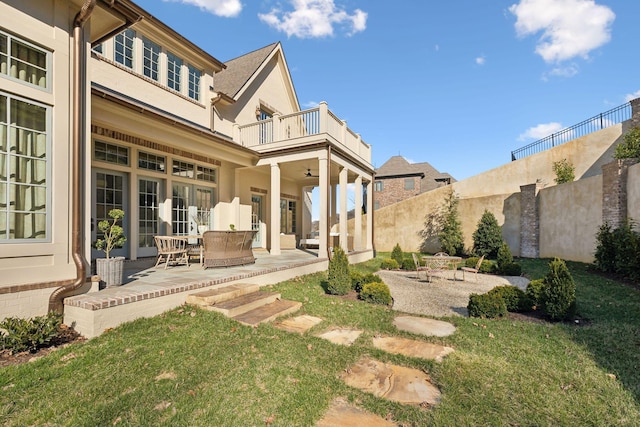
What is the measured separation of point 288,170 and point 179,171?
471 cm

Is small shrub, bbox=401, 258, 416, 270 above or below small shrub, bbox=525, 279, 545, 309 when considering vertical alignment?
below

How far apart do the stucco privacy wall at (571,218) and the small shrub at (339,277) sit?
32.5 ft

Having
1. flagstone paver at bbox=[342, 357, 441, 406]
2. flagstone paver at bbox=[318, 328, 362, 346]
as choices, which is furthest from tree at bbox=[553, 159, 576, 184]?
flagstone paver at bbox=[342, 357, 441, 406]

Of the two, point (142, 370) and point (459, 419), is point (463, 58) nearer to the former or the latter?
point (459, 419)

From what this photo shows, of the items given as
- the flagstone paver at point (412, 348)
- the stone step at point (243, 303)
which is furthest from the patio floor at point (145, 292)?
the flagstone paver at point (412, 348)

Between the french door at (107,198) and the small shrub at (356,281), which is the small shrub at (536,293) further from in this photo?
the french door at (107,198)

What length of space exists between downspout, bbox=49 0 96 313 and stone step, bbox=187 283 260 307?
155cm

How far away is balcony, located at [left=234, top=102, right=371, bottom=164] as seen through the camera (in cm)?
985

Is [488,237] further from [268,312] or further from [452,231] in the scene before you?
[268,312]

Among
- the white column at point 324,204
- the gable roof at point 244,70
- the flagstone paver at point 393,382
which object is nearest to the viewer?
the flagstone paver at point 393,382

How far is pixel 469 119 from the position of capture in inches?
707

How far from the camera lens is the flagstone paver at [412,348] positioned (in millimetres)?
3507

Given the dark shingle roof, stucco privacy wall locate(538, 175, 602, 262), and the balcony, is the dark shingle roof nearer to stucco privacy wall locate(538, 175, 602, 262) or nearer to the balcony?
the balcony

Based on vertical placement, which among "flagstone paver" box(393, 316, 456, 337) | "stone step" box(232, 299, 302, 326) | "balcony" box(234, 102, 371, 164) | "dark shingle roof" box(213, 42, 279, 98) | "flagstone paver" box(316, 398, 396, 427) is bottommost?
"flagstone paver" box(393, 316, 456, 337)
